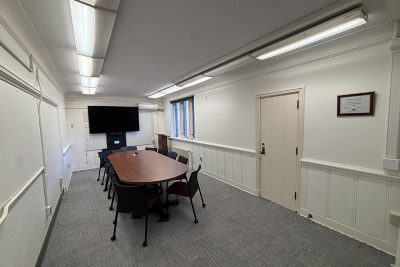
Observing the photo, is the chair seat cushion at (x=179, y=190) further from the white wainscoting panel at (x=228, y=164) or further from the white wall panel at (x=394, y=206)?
the white wall panel at (x=394, y=206)

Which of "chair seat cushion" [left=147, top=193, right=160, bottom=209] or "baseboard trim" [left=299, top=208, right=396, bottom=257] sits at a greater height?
"chair seat cushion" [left=147, top=193, right=160, bottom=209]

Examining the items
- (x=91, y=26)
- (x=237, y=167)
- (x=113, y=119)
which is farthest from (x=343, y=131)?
(x=113, y=119)

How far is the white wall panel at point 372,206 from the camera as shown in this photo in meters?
2.03

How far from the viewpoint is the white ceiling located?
1.51m

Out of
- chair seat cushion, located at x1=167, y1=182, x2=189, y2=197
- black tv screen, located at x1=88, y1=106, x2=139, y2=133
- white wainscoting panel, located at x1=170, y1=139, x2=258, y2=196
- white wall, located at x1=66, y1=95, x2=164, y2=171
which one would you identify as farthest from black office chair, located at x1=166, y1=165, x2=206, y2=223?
white wall, located at x1=66, y1=95, x2=164, y2=171

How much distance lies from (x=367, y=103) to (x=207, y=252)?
2671 millimetres

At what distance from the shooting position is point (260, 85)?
3.34 metres

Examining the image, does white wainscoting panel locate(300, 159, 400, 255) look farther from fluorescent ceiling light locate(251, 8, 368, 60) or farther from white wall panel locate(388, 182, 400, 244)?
fluorescent ceiling light locate(251, 8, 368, 60)

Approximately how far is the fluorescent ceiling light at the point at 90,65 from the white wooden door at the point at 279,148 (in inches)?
115

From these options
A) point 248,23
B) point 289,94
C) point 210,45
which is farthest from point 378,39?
point 210,45

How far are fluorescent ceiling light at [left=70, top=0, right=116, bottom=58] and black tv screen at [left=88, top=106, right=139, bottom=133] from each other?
4316mm

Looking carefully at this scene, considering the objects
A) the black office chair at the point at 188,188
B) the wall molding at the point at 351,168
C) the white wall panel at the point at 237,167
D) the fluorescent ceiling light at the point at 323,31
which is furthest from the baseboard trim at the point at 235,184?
the fluorescent ceiling light at the point at 323,31

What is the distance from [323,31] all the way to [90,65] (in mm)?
3246

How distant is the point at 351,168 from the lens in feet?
7.36
